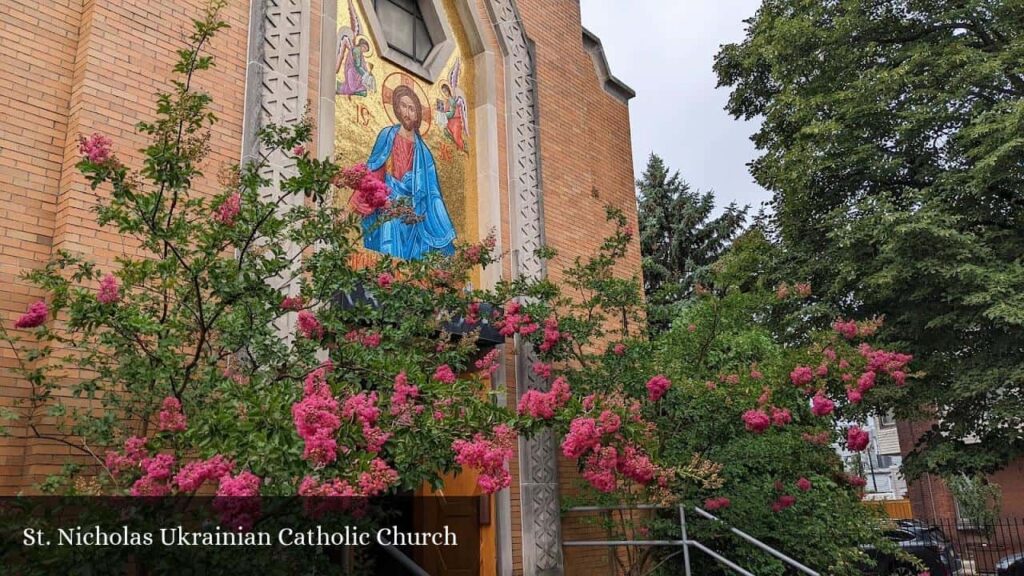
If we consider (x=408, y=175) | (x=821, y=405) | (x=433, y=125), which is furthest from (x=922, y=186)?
(x=408, y=175)

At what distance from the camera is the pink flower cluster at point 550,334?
7.41m

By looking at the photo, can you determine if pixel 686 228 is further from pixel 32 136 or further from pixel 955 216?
pixel 32 136

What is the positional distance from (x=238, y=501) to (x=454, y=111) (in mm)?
6648

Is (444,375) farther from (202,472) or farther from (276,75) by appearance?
(276,75)

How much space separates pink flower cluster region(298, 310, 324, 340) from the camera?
4.59 meters

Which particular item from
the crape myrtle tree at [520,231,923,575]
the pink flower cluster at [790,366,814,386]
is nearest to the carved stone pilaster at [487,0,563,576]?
the crape myrtle tree at [520,231,923,575]

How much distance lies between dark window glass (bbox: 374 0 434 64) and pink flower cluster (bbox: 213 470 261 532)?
6379 mm

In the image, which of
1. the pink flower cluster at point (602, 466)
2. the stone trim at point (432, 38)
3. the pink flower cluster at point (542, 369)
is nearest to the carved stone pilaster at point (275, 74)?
the stone trim at point (432, 38)

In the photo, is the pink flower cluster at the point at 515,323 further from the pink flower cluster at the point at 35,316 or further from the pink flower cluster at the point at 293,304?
the pink flower cluster at the point at 35,316

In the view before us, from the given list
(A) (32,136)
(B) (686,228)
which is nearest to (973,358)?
(A) (32,136)

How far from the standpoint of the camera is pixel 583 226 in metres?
10.2

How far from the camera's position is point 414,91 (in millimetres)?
8523

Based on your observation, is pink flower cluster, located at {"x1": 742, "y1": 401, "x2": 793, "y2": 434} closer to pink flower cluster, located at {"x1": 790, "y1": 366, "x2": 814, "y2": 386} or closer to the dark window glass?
pink flower cluster, located at {"x1": 790, "y1": 366, "x2": 814, "y2": 386}

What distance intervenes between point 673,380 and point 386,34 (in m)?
5.17
